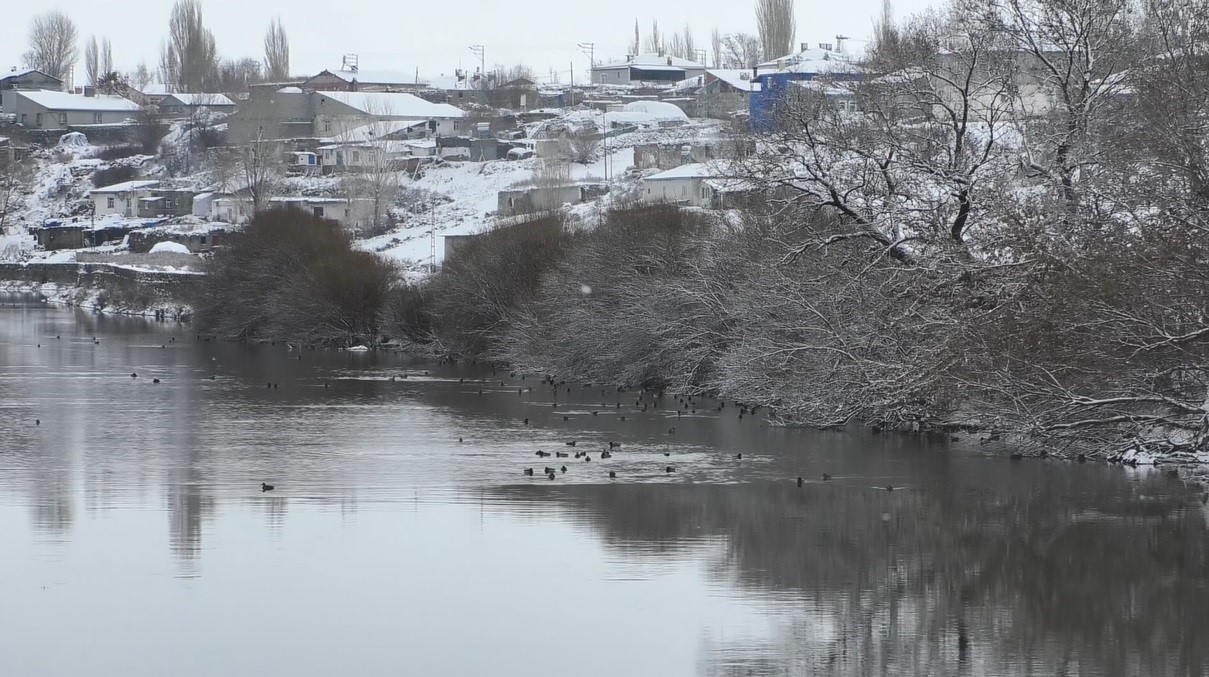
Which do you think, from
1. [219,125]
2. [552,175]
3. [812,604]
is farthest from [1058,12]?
[219,125]

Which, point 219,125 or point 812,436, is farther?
point 219,125

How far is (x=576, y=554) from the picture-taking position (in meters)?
18.0

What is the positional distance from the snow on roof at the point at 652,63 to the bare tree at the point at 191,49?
3659 cm

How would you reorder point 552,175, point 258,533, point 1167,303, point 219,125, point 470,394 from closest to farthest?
point 258,533 → point 1167,303 → point 470,394 → point 552,175 → point 219,125

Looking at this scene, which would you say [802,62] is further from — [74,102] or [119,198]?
[74,102]

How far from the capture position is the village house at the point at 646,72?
428 ft

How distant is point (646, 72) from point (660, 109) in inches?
A: 860

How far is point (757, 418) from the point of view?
103 ft

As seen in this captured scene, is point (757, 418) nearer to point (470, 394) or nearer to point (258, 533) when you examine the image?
point (470, 394)

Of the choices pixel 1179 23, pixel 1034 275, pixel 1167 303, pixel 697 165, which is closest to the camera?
pixel 1167 303

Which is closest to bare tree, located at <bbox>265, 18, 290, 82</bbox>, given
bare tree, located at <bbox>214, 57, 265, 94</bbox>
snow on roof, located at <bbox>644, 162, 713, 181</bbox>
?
bare tree, located at <bbox>214, 57, 265, 94</bbox>

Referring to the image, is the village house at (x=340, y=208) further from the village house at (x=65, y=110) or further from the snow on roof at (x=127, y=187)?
the village house at (x=65, y=110)

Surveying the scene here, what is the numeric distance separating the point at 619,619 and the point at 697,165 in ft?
215

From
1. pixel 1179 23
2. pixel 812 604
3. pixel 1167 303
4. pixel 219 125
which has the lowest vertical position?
pixel 812 604
